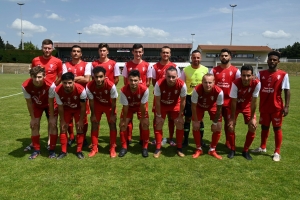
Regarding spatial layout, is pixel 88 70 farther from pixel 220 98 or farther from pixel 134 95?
pixel 220 98

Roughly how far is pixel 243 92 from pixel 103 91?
8.18 feet

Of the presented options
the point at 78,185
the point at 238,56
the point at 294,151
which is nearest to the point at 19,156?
the point at 78,185

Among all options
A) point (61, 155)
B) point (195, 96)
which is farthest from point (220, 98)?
point (61, 155)

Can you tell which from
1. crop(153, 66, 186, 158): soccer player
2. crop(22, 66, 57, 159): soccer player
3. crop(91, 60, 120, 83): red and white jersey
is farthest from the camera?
crop(91, 60, 120, 83): red and white jersey

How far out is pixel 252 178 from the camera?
3494 mm

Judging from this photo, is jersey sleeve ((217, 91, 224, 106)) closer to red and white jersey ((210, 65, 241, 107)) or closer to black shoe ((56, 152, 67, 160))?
red and white jersey ((210, 65, 241, 107))

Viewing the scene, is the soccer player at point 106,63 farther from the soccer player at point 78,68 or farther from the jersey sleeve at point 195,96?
the jersey sleeve at point 195,96

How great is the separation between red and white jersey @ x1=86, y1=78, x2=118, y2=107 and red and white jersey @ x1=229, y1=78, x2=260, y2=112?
6.80 ft

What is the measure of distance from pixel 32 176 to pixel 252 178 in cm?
320

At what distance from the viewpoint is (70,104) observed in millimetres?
4238

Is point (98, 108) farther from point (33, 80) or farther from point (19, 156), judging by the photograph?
point (19, 156)

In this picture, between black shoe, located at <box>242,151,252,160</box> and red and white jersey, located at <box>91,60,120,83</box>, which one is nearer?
black shoe, located at <box>242,151,252,160</box>

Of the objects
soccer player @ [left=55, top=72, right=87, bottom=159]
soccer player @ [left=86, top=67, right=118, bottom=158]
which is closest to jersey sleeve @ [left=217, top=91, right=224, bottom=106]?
soccer player @ [left=86, top=67, right=118, bottom=158]

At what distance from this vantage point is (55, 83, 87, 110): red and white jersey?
162 inches
